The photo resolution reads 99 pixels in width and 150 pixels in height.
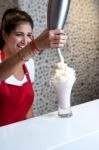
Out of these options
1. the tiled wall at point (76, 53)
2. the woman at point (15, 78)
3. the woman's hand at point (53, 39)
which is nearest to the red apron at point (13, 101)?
the woman at point (15, 78)

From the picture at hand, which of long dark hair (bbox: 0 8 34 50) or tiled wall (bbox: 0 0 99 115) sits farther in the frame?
tiled wall (bbox: 0 0 99 115)

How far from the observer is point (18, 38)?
126 centimetres

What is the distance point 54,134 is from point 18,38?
0.61m

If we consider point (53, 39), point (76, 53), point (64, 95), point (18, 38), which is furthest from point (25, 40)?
point (76, 53)

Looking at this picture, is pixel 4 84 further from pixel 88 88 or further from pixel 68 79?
pixel 88 88

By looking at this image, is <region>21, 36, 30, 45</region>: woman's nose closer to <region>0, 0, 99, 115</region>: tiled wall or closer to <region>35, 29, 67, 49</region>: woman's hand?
<region>35, 29, 67, 49</region>: woman's hand

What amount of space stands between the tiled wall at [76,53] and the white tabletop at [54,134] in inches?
46.7

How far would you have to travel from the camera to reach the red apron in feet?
3.91

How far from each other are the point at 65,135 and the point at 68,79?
0.63 ft

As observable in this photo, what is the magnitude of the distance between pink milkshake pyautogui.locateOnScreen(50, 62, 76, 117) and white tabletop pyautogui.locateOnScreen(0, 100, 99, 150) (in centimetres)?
3

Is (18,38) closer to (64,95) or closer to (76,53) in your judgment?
(64,95)

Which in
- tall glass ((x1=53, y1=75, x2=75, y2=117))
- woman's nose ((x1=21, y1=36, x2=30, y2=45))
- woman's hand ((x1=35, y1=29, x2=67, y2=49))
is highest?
woman's hand ((x1=35, y1=29, x2=67, y2=49))

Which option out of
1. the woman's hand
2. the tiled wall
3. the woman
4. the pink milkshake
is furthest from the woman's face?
the tiled wall

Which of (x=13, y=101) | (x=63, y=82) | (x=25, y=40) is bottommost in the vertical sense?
(x=13, y=101)
